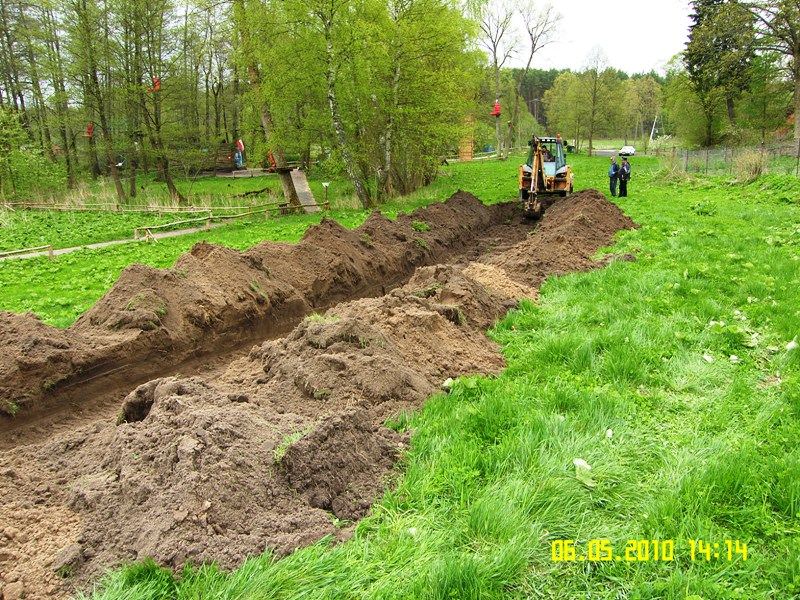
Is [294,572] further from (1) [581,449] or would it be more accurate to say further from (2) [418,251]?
(2) [418,251]

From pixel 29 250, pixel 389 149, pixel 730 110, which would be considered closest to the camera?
pixel 29 250

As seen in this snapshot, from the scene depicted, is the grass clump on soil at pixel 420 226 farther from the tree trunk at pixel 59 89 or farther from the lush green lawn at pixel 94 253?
the tree trunk at pixel 59 89

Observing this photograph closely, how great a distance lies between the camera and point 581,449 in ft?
12.0

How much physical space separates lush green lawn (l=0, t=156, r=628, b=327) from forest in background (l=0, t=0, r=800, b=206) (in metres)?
3.17

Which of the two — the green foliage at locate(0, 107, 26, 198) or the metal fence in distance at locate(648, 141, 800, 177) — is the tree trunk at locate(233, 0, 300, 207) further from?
the metal fence in distance at locate(648, 141, 800, 177)

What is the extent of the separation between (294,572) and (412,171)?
2506cm

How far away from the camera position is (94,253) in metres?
14.1

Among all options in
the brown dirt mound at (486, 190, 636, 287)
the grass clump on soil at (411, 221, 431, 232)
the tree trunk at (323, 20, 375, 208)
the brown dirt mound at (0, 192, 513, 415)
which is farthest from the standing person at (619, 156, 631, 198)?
the brown dirt mound at (0, 192, 513, 415)

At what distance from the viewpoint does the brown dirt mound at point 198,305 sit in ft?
19.1

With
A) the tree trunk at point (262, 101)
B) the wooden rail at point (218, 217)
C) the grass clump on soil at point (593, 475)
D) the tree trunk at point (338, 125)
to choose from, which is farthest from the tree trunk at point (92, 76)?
the grass clump on soil at point (593, 475)

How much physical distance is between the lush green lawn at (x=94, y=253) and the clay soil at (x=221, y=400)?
2236mm
